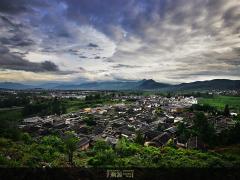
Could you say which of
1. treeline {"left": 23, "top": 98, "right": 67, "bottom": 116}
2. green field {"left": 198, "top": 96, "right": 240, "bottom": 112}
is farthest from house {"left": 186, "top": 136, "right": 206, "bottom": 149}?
treeline {"left": 23, "top": 98, "right": 67, "bottom": 116}

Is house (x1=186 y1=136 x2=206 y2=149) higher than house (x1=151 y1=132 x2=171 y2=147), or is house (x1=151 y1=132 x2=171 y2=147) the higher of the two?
house (x1=186 y1=136 x2=206 y2=149)

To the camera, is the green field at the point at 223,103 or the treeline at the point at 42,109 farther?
the green field at the point at 223,103

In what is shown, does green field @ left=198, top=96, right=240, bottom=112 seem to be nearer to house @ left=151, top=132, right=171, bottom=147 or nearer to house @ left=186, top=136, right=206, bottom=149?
house @ left=151, top=132, right=171, bottom=147

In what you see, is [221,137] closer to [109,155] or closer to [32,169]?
[109,155]

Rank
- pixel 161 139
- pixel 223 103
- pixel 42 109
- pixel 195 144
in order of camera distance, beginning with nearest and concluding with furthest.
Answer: pixel 195 144, pixel 161 139, pixel 42 109, pixel 223 103

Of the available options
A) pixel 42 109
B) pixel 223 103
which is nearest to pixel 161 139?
pixel 42 109

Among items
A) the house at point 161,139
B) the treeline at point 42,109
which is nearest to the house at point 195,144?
the house at point 161,139

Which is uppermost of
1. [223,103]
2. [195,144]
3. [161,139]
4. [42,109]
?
[223,103]

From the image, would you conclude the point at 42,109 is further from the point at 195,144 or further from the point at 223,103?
the point at 223,103

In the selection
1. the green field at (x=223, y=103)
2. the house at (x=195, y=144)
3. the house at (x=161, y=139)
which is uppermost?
the green field at (x=223, y=103)

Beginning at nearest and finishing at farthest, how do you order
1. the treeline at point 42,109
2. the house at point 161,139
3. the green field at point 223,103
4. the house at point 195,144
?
the house at point 195,144 < the house at point 161,139 < the treeline at point 42,109 < the green field at point 223,103

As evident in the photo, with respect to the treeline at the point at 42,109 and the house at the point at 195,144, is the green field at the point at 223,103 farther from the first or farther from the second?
the treeline at the point at 42,109
